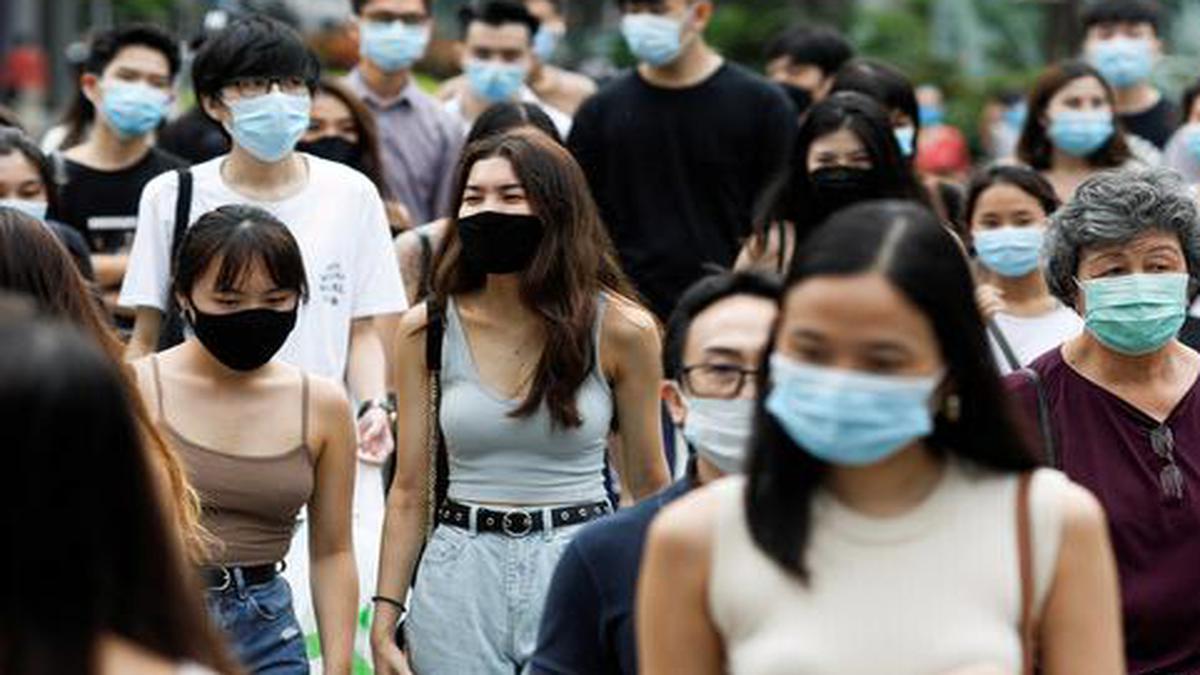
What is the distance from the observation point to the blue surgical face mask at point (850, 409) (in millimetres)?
4441

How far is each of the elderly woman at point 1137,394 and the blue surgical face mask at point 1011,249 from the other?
2618 mm

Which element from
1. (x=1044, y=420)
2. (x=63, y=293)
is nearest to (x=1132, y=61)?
(x=1044, y=420)

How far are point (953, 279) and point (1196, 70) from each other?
19831 mm

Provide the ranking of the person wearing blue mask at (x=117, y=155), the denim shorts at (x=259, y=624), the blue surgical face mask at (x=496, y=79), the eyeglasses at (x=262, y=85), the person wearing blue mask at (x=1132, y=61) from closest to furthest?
the denim shorts at (x=259, y=624) → the eyeglasses at (x=262, y=85) → the person wearing blue mask at (x=117, y=155) → the blue surgical face mask at (x=496, y=79) → the person wearing blue mask at (x=1132, y=61)

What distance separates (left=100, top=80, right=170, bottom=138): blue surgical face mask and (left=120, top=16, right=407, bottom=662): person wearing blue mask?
1.62 metres

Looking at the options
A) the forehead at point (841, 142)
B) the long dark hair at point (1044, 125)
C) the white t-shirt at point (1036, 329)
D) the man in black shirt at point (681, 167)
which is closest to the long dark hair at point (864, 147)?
the forehead at point (841, 142)

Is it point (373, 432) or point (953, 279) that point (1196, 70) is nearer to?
point (373, 432)

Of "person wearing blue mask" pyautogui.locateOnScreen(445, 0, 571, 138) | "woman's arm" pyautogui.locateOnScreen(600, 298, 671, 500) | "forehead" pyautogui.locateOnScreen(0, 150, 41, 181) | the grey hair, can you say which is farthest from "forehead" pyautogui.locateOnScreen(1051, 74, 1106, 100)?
"woman's arm" pyautogui.locateOnScreen(600, 298, 671, 500)

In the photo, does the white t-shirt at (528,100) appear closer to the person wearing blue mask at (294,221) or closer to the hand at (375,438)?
the person wearing blue mask at (294,221)

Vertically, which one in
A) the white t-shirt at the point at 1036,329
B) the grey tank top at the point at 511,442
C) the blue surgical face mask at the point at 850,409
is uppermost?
the blue surgical face mask at the point at 850,409

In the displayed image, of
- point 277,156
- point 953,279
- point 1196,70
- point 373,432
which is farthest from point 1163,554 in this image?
point 1196,70

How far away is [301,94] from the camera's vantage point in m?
9.22

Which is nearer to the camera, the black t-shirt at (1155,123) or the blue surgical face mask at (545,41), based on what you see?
the black t-shirt at (1155,123)

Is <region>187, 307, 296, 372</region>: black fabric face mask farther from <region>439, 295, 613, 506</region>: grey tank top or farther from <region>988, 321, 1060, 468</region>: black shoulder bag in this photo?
<region>988, 321, 1060, 468</region>: black shoulder bag
